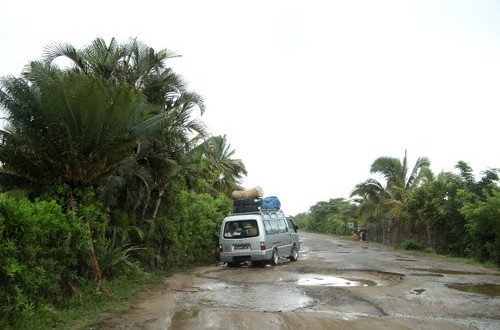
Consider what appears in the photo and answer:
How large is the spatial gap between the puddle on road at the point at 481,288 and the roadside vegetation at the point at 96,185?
5908 millimetres

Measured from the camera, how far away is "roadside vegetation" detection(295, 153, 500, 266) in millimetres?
18094

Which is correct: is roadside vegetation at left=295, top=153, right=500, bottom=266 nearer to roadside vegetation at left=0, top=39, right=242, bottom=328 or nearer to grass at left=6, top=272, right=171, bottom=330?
roadside vegetation at left=0, top=39, right=242, bottom=328

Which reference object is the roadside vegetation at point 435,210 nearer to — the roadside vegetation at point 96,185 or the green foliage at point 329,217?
the roadside vegetation at point 96,185

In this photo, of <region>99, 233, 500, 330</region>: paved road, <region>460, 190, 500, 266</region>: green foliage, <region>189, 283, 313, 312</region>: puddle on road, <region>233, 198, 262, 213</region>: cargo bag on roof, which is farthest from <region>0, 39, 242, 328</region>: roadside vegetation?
<region>460, 190, 500, 266</region>: green foliage

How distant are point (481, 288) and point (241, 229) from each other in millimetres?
7621

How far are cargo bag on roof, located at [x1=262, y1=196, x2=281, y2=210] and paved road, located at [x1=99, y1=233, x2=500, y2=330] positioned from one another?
10.8 ft

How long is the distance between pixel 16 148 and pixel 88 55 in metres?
3.83

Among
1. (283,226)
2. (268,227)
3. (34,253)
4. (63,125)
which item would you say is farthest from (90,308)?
(283,226)

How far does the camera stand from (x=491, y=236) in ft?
59.8

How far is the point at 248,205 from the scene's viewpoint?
17609mm

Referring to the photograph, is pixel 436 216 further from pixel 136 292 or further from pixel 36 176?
pixel 36 176

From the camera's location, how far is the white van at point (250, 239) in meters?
15.7

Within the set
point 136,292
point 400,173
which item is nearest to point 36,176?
point 136,292

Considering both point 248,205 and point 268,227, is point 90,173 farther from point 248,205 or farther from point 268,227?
point 248,205
